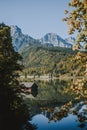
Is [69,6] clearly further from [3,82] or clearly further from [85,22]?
[3,82]

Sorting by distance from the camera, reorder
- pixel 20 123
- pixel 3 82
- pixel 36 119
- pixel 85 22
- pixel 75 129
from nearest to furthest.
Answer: pixel 85 22 < pixel 3 82 < pixel 20 123 < pixel 75 129 < pixel 36 119

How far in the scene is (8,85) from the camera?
113ft

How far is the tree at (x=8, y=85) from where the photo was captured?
34375 mm

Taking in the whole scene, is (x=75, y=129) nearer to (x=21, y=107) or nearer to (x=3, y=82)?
(x=21, y=107)

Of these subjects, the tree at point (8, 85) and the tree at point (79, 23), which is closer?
the tree at point (79, 23)

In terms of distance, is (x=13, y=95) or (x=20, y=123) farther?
(x=20, y=123)

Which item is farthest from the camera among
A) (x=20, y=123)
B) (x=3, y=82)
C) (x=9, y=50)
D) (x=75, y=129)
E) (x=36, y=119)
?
(x=36, y=119)

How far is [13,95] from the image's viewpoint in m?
35.4

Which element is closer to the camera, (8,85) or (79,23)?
(79,23)

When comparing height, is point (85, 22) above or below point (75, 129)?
above

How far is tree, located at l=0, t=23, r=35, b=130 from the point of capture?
34375 millimetres

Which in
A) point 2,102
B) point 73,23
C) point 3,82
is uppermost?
point 73,23

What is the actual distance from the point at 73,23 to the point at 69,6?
0.78 m

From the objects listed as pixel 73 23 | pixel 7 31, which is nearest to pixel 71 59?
pixel 73 23
